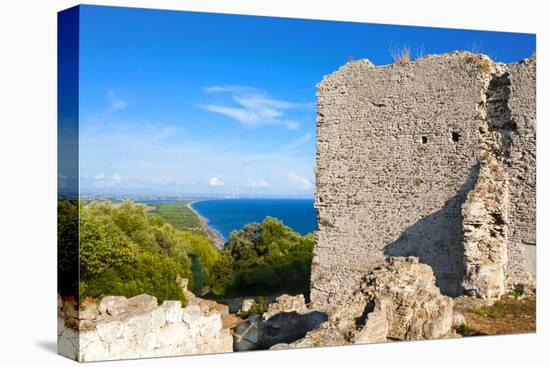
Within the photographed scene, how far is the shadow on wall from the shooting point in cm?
1476

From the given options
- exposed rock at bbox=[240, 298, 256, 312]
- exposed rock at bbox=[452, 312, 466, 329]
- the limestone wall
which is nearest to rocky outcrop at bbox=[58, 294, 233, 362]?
exposed rock at bbox=[240, 298, 256, 312]

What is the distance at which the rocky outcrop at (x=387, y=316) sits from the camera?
504 inches

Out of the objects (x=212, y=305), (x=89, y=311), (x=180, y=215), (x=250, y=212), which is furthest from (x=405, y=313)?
(x=250, y=212)

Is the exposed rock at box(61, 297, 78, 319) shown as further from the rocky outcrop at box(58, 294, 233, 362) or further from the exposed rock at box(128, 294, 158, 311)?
the exposed rock at box(128, 294, 158, 311)

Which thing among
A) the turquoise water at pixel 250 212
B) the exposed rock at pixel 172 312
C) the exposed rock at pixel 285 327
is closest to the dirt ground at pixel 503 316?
the exposed rock at pixel 285 327

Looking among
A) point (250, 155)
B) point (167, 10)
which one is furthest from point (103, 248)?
point (250, 155)

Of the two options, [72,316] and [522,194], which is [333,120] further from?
[72,316]

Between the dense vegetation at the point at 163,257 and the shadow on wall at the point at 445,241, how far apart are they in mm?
3250

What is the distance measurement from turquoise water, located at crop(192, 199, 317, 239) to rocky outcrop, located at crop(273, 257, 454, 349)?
17.4m

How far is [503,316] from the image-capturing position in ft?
46.7

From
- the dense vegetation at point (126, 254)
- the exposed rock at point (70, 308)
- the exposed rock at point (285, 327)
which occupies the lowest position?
the exposed rock at point (285, 327)

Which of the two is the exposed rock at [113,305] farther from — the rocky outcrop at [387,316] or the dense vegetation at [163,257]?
the rocky outcrop at [387,316]

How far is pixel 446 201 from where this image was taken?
15.0 m

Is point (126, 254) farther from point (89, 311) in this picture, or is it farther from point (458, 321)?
point (458, 321)
